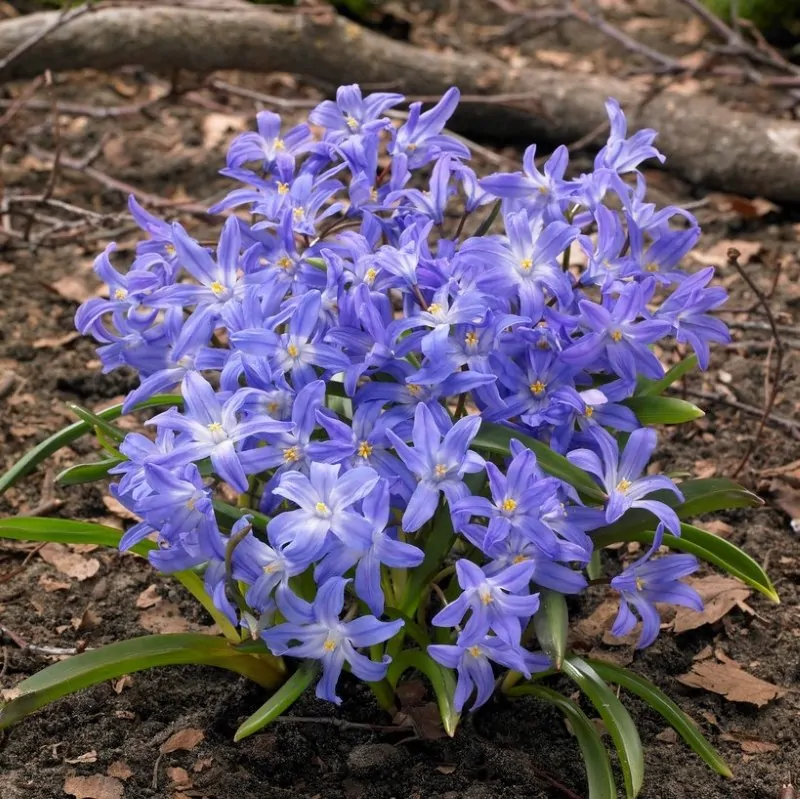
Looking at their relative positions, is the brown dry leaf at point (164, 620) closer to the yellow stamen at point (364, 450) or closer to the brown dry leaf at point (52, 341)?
the yellow stamen at point (364, 450)

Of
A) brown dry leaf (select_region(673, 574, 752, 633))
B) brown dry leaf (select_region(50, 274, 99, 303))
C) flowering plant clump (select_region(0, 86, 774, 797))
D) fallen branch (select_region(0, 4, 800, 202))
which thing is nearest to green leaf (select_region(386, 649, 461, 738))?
flowering plant clump (select_region(0, 86, 774, 797))

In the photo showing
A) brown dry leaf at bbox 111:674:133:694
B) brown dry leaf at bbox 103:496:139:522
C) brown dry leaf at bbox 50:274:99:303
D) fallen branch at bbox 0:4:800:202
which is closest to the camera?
brown dry leaf at bbox 111:674:133:694

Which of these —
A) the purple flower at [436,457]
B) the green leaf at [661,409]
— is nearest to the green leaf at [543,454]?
the purple flower at [436,457]

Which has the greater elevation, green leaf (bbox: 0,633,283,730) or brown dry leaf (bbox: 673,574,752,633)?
green leaf (bbox: 0,633,283,730)

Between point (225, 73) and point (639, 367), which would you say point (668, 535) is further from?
point (225, 73)

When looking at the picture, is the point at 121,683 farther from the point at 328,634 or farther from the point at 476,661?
the point at 476,661

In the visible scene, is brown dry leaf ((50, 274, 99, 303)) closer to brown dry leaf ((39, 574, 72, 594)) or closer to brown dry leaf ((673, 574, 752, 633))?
brown dry leaf ((39, 574, 72, 594))
